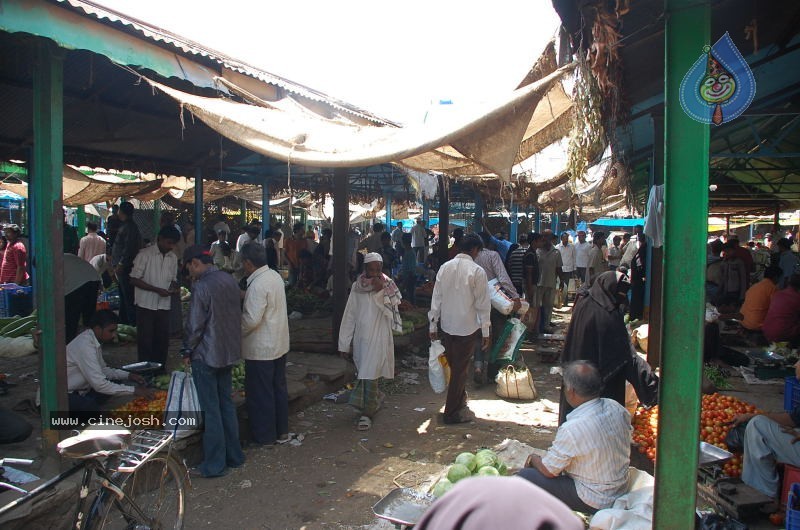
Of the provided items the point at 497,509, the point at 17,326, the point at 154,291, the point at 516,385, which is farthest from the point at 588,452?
the point at 17,326

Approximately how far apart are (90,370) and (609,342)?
4340 millimetres

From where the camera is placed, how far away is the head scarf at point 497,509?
134cm

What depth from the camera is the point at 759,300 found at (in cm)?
892

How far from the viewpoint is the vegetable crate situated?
9.10 m

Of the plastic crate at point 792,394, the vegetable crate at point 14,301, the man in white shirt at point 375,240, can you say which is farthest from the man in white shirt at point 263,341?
the man in white shirt at point 375,240

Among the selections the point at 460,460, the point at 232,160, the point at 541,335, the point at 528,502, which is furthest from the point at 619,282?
the point at 232,160

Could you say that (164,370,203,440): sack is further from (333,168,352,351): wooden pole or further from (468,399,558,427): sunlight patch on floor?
(468,399,558,427): sunlight patch on floor

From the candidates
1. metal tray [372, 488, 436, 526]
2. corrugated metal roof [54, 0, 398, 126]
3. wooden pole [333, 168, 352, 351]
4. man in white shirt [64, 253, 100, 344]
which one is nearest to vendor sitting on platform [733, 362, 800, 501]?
metal tray [372, 488, 436, 526]

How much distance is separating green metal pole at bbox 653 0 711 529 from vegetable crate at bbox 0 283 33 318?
9872 mm

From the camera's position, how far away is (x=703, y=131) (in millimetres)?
2641

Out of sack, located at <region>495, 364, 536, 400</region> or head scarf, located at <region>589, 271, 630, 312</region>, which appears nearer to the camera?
head scarf, located at <region>589, 271, 630, 312</region>

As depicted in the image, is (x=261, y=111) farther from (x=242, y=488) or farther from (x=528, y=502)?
(x=528, y=502)

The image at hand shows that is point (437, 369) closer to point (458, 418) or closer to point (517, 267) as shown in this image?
point (458, 418)

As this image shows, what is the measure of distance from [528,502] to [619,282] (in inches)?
136
